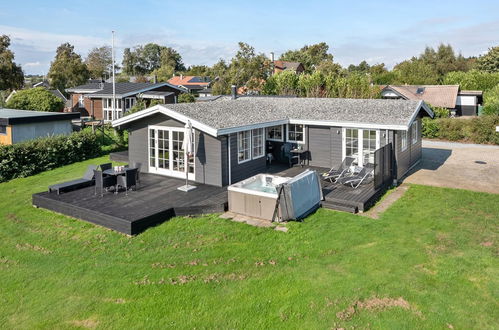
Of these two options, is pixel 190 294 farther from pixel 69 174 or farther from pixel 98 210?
pixel 69 174

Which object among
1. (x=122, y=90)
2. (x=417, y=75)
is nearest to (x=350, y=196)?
(x=122, y=90)

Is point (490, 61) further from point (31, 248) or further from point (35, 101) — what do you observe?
point (31, 248)

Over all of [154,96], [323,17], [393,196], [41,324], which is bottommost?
[41,324]

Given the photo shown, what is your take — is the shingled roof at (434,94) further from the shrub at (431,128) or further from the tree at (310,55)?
the tree at (310,55)

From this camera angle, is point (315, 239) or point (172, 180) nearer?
point (315, 239)

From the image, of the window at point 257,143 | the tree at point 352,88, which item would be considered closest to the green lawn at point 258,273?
the window at point 257,143

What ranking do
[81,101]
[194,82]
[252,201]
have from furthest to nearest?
[194,82] < [81,101] < [252,201]

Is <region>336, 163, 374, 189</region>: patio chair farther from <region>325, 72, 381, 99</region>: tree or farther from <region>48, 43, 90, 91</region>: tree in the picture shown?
<region>48, 43, 90, 91</region>: tree

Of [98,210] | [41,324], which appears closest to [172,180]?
[98,210]
